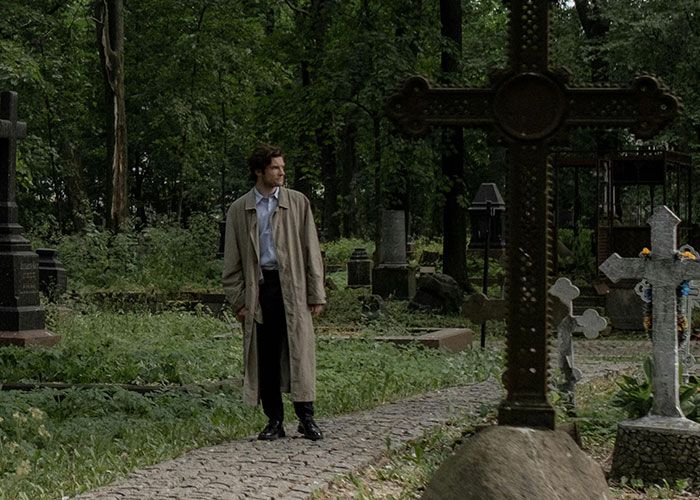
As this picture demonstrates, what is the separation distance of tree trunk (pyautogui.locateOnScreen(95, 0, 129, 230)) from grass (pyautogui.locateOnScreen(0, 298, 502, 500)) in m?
10.6

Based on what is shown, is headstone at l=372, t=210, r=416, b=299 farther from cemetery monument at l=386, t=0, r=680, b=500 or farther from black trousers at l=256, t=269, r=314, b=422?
cemetery monument at l=386, t=0, r=680, b=500

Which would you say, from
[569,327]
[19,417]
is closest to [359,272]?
[569,327]

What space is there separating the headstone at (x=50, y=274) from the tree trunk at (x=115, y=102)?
5.92 metres

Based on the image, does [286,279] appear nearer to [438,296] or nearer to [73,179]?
[438,296]

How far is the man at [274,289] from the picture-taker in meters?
7.41

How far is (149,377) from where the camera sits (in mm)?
10320

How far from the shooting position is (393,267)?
22.8m

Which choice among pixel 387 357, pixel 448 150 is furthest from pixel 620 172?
pixel 387 357

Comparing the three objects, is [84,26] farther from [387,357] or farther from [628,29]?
[387,357]

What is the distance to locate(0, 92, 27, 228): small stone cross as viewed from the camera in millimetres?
14273

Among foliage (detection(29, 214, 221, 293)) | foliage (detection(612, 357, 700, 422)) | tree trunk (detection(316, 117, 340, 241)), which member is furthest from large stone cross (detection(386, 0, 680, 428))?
tree trunk (detection(316, 117, 340, 241))

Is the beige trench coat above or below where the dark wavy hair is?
below

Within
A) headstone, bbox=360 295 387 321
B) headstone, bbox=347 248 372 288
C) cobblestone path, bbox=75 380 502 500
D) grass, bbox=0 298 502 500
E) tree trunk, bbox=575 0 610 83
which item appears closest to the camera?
cobblestone path, bbox=75 380 502 500

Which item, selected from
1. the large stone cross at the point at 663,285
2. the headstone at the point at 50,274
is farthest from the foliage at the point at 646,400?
the headstone at the point at 50,274
